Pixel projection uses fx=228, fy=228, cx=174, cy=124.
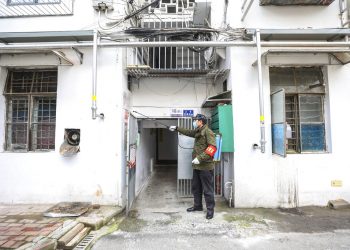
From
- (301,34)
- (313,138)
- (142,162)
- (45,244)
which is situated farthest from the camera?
(142,162)

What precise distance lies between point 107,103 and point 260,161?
3.57 meters

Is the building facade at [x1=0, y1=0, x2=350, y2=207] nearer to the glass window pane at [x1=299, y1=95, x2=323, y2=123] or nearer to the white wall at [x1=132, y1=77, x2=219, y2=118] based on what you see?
the glass window pane at [x1=299, y1=95, x2=323, y2=123]

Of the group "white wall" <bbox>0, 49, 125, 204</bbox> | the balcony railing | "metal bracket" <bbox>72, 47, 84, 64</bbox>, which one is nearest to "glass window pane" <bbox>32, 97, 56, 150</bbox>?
"white wall" <bbox>0, 49, 125, 204</bbox>

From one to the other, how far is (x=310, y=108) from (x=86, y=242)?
532cm

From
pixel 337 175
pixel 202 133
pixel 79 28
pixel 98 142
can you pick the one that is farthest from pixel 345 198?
pixel 79 28

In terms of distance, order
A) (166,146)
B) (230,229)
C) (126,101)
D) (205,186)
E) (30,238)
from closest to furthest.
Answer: (30,238)
(230,229)
(205,186)
(126,101)
(166,146)

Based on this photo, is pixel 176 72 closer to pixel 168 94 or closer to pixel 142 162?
pixel 168 94

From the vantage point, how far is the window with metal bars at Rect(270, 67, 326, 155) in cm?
525

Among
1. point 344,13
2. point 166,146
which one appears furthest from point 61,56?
point 166,146

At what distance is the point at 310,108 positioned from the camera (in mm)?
5305

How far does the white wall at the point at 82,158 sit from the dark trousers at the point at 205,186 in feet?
5.40

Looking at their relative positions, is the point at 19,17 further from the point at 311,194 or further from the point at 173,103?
the point at 311,194

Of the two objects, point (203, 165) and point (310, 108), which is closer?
point (203, 165)

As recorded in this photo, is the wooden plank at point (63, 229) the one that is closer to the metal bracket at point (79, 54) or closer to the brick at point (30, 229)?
the brick at point (30, 229)
